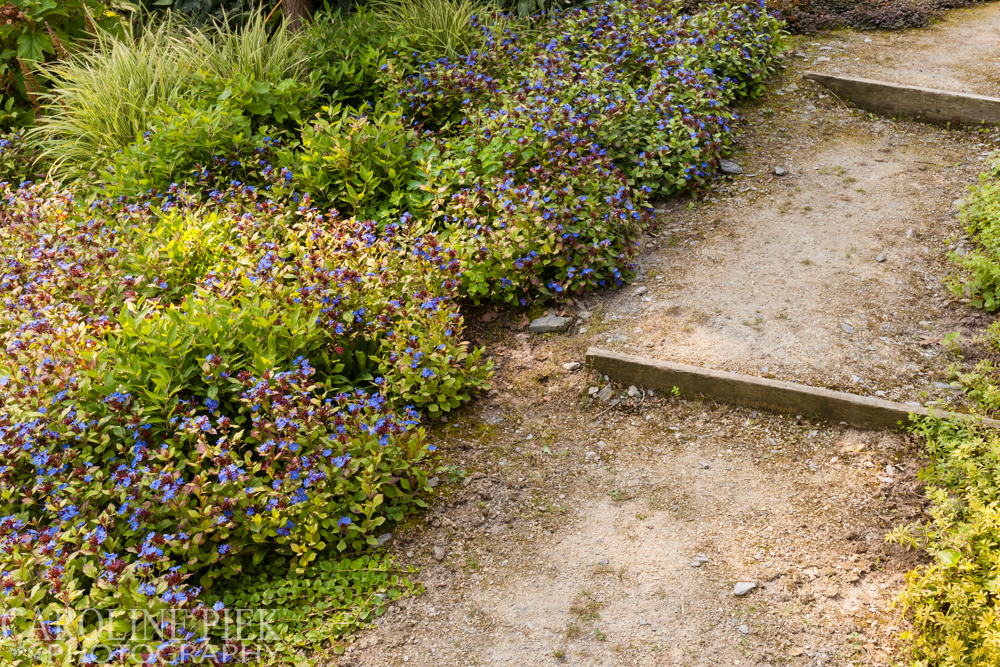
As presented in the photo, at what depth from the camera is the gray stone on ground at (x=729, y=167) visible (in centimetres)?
530

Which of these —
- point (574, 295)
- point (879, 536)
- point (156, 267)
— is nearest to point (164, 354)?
point (156, 267)

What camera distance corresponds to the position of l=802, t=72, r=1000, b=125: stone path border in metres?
5.38

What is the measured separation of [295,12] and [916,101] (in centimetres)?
538

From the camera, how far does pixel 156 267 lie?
13.1 feet

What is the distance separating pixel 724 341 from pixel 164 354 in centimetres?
281

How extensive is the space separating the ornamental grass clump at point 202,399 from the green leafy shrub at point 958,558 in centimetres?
203

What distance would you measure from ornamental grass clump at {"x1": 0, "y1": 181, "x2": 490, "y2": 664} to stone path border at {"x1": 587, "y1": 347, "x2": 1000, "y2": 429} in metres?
0.74

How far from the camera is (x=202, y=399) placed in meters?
3.39

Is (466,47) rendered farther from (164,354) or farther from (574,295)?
(164,354)

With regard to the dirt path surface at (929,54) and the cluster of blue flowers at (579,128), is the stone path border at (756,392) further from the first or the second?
the dirt path surface at (929,54)

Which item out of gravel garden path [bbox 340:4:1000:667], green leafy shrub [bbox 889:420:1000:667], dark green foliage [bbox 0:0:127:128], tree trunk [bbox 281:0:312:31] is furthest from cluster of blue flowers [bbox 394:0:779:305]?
dark green foliage [bbox 0:0:127:128]

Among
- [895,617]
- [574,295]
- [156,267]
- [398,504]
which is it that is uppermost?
[156,267]

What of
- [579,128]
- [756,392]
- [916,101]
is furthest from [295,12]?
[756,392]

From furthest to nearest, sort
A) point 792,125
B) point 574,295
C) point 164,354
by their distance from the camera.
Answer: point 792,125 < point 574,295 < point 164,354
